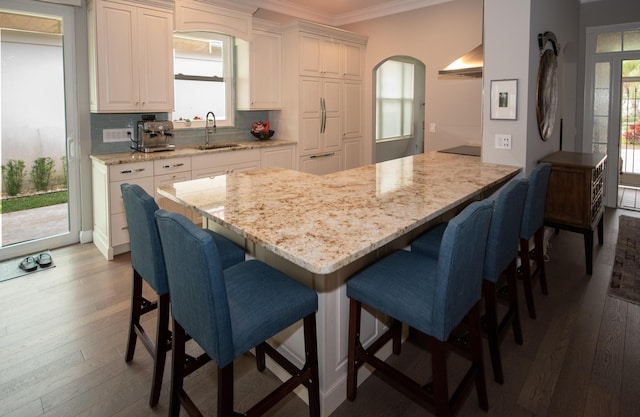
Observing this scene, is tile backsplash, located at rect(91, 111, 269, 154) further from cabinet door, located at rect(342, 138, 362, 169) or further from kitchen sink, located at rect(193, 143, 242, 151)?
cabinet door, located at rect(342, 138, 362, 169)

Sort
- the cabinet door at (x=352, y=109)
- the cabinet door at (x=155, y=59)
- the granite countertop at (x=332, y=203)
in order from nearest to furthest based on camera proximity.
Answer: the granite countertop at (x=332, y=203) < the cabinet door at (x=155, y=59) < the cabinet door at (x=352, y=109)

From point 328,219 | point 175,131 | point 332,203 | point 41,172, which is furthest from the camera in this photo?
point 175,131

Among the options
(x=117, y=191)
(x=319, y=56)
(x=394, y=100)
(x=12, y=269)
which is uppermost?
(x=319, y=56)

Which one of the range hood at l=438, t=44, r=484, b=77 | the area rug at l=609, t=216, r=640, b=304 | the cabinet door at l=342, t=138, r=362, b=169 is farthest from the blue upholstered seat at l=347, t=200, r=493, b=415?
the cabinet door at l=342, t=138, r=362, b=169

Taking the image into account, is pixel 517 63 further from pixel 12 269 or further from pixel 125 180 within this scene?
pixel 12 269

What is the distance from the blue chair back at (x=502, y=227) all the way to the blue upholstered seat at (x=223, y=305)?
3.09ft

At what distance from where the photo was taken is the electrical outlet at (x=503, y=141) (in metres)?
3.28

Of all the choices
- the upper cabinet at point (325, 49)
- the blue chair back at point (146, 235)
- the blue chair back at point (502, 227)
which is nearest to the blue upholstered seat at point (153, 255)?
the blue chair back at point (146, 235)

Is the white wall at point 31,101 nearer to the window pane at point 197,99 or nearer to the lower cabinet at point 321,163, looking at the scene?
the window pane at point 197,99

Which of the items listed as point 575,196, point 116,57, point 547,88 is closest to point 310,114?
point 116,57

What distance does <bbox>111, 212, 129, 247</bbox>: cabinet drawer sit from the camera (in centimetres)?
387

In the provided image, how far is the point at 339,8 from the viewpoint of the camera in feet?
19.1

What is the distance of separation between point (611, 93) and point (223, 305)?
6154 millimetres

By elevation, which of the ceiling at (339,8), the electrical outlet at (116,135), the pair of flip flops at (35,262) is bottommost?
the pair of flip flops at (35,262)
